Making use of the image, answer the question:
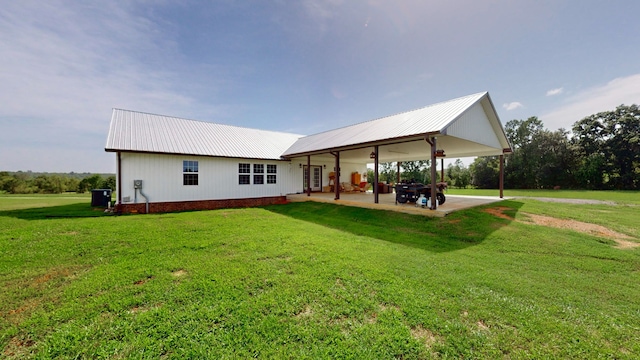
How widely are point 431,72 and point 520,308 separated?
1398 cm

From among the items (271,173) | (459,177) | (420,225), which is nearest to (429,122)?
(420,225)

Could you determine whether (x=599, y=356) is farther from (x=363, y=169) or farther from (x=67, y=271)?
(x=363, y=169)

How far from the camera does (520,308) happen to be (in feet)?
9.55

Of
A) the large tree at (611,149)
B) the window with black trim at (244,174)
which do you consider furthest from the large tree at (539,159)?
the window with black trim at (244,174)

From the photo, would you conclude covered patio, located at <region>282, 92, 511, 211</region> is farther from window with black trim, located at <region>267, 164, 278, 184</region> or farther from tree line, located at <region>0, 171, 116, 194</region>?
tree line, located at <region>0, 171, 116, 194</region>

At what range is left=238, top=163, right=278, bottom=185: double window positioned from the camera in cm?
1303

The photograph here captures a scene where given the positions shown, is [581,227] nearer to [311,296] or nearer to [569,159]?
[311,296]

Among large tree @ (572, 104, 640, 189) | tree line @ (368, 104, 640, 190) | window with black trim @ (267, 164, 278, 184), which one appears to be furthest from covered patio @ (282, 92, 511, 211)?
large tree @ (572, 104, 640, 189)

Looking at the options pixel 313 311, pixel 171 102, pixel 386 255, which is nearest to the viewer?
pixel 313 311

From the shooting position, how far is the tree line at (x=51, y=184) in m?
25.1

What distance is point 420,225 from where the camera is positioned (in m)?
7.23

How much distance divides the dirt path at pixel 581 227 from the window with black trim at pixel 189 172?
1342 cm

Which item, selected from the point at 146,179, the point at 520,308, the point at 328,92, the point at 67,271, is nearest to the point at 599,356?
the point at 520,308

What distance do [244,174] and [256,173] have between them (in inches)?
29.1
